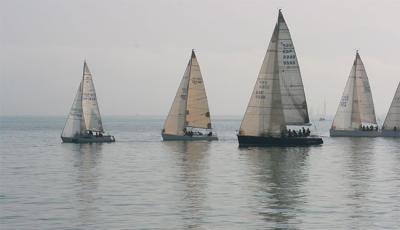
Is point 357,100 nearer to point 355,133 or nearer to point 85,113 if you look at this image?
point 355,133

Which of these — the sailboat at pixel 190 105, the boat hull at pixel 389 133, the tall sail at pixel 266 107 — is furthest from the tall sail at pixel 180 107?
the boat hull at pixel 389 133

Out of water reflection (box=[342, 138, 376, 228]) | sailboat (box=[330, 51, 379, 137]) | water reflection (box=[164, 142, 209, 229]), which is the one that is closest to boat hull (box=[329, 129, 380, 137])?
sailboat (box=[330, 51, 379, 137])

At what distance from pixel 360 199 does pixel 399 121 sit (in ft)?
289

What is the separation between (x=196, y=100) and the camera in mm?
107188

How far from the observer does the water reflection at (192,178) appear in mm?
37844

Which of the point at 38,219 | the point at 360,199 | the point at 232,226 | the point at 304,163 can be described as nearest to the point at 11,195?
the point at 38,219

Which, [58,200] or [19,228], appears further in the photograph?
[58,200]

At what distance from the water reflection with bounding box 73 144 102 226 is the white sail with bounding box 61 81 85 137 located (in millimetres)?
3113

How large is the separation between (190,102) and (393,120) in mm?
41135

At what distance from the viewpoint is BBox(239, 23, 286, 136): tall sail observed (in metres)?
89.5

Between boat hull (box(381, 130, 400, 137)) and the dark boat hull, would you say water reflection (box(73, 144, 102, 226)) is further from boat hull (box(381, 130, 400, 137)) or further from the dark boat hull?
boat hull (box(381, 130, 400, 137))

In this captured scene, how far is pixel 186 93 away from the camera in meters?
107

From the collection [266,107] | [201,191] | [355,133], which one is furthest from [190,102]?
[201,191]

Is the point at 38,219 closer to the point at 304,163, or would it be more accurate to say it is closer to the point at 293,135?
the point at 304,163
